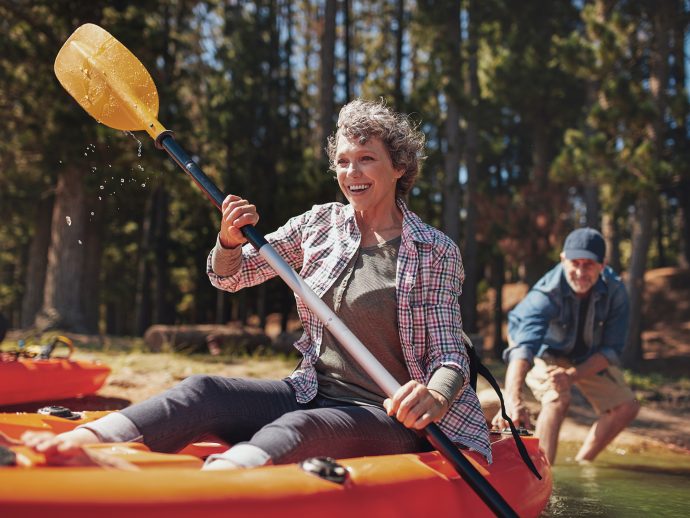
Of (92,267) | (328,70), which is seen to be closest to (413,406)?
(328,70)

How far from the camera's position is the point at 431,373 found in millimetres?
2516

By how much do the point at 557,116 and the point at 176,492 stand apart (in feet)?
55.0

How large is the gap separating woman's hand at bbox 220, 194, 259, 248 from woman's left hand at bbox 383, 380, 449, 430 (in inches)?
30.0

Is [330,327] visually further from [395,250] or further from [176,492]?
[176,492]

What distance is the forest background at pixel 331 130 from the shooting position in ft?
39.7

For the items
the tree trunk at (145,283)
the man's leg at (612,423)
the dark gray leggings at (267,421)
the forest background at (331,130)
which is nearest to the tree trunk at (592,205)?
the forest background at (331,130)

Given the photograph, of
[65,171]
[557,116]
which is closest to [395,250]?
[65,171]

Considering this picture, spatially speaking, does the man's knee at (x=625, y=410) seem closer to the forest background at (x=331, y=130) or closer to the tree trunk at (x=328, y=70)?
the forest background at (x=331, y=130)

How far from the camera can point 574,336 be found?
15.2ft

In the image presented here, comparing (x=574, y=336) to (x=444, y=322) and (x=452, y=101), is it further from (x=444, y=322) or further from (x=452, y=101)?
(x=452, y=101)

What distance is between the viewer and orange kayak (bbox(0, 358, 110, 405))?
576cm

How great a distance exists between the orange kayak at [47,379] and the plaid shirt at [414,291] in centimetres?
375

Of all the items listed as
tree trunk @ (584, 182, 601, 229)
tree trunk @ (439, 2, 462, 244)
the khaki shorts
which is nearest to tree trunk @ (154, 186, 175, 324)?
tree trunk @ (439, 2, 462, 244)

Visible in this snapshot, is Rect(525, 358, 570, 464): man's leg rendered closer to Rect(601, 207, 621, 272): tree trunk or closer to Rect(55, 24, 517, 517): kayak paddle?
Rect(55, 24, 517, 517): kayak paddle
